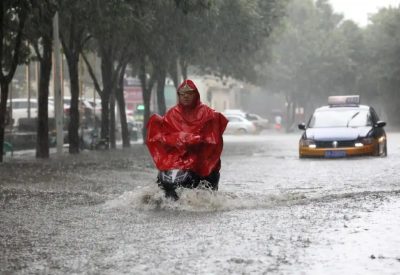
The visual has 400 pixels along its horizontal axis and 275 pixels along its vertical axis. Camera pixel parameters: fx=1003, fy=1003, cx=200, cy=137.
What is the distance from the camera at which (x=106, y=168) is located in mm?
22766

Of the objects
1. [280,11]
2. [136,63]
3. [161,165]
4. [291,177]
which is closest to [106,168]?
[291,177]

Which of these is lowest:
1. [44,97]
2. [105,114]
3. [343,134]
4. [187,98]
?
[343,134]

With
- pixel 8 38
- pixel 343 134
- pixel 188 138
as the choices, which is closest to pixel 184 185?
pixel 188 138

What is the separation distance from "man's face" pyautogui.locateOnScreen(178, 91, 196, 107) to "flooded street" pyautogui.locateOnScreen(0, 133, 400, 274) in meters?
1.12

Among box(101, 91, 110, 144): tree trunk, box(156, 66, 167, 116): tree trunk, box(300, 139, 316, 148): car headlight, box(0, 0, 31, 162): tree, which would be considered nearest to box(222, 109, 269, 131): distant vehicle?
box(156, 66, 167, 116): tree trunk

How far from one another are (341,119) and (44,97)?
879cm

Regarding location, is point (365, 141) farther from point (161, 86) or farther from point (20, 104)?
point (20, 104)

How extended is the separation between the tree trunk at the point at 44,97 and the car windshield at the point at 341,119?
7857 millimetres

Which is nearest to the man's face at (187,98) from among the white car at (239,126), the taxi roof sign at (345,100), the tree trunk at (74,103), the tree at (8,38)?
the tree at (8,38)

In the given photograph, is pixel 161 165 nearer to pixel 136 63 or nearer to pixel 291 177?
pixel 291 177

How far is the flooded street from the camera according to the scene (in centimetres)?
774

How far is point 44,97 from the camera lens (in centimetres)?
2919

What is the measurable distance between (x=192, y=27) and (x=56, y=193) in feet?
71.7

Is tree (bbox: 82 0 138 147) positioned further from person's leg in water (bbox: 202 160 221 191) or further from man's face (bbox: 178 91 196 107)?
person's leg in water (bbox: 202 160 221 191)
